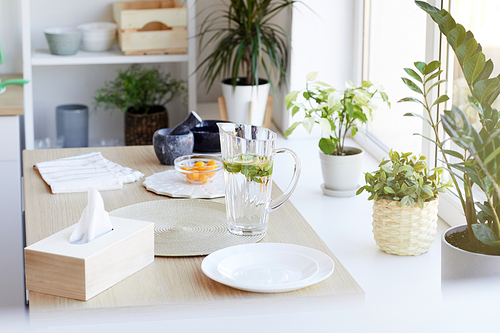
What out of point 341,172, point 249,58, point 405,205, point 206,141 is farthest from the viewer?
point 249,58

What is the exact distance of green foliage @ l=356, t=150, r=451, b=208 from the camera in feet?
4.33

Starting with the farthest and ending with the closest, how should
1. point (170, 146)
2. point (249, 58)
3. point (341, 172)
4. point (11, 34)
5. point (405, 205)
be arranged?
point (11, 34)
point (249, 58)
point (341, 172)
point (170, 146)
point (405, 205)

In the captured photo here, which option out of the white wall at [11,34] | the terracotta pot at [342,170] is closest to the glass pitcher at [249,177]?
the terracotta pot at [342,170]

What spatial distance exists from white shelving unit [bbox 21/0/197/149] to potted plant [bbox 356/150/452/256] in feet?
4.97

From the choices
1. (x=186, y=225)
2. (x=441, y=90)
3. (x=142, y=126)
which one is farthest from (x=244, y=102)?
(x=186, y=225)

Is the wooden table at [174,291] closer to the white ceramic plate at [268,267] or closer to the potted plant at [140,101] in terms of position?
the white ceramic plate at [268,267]

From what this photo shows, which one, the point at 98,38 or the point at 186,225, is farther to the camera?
the point at 98,38

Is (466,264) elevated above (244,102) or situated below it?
below

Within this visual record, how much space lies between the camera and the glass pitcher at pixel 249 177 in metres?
1.06

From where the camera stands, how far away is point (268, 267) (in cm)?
96

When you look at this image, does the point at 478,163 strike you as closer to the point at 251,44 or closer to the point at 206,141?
the point at 206,141

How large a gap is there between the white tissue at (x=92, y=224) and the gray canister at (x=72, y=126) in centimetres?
193

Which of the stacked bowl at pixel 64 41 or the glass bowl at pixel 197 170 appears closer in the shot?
the glass bowl at pixel 197 170

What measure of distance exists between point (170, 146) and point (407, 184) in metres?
0.60
